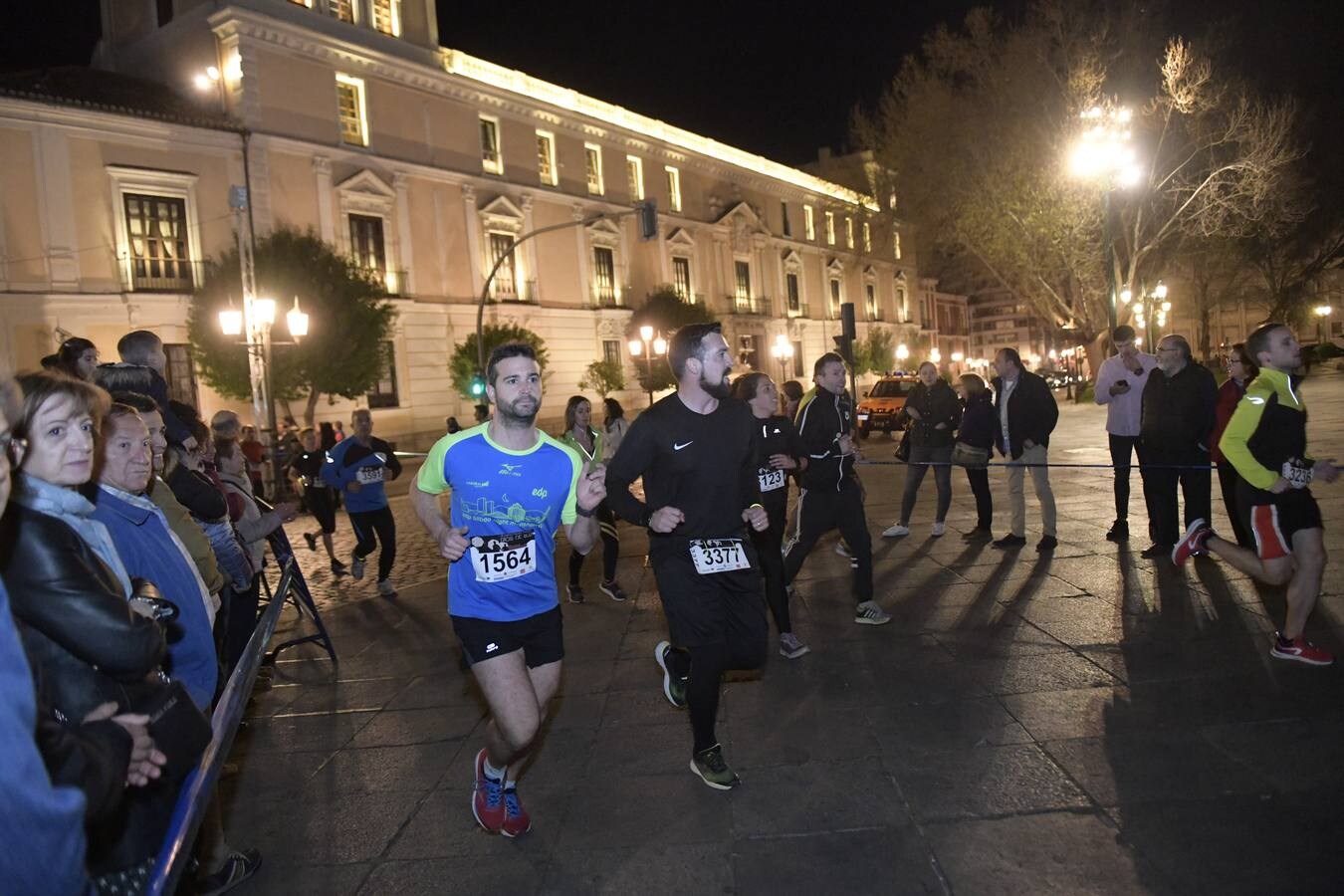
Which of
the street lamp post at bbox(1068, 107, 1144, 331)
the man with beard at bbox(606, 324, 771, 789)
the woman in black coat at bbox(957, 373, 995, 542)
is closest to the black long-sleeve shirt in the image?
the man with beard at bbox(606, 324, 771, 789)

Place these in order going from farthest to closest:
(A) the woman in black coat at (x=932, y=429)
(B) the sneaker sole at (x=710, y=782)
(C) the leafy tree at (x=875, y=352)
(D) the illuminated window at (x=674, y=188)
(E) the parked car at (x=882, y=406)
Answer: (C) the leafy tree at (x=875, y=352) → (D) the illuminated window at (x=674, y=188) → (E) the parked car at (x=882, y=406) → (A) the woman in black coat at (x=932, y=429) → (B) the sneaker sole at (x=710, y=782)

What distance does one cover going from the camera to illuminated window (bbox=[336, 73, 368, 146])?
30234mm

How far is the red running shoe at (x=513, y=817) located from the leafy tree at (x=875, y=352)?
5610cm

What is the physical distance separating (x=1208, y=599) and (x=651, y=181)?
132 ft

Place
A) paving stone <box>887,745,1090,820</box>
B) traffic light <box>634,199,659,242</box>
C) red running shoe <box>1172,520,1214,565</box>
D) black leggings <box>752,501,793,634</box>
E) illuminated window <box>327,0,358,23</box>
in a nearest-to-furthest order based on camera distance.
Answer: paving stone <box>887,745,1090,820</box>, red running shoe <box>1172,520,1214,565</box>, black leggings <box>752,501,793,634</box>, traffic light <box>634,199,659,242</box>, illuminated window <box>327,0,358,23</box>

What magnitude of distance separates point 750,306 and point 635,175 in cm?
1137

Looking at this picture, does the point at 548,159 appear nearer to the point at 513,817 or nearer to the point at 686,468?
the point at 686,468

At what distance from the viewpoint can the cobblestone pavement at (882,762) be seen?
10.3 ft

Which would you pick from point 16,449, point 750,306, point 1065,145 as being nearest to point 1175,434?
point 16,449

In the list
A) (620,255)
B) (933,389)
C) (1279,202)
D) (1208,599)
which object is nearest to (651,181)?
(620,255)

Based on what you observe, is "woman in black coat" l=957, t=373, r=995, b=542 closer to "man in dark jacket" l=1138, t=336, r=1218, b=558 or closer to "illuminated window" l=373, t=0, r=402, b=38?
"man in dark jacket" l=1138, t=336, r=1218, b=558

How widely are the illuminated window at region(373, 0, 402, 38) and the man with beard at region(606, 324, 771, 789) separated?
3308 cm

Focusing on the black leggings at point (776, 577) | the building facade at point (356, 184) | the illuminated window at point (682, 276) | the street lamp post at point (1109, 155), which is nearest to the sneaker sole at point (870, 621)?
the black leggings at point (776, 577)

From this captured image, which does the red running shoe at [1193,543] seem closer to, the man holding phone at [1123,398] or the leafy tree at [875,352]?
the man holding phone at [1123,398]
